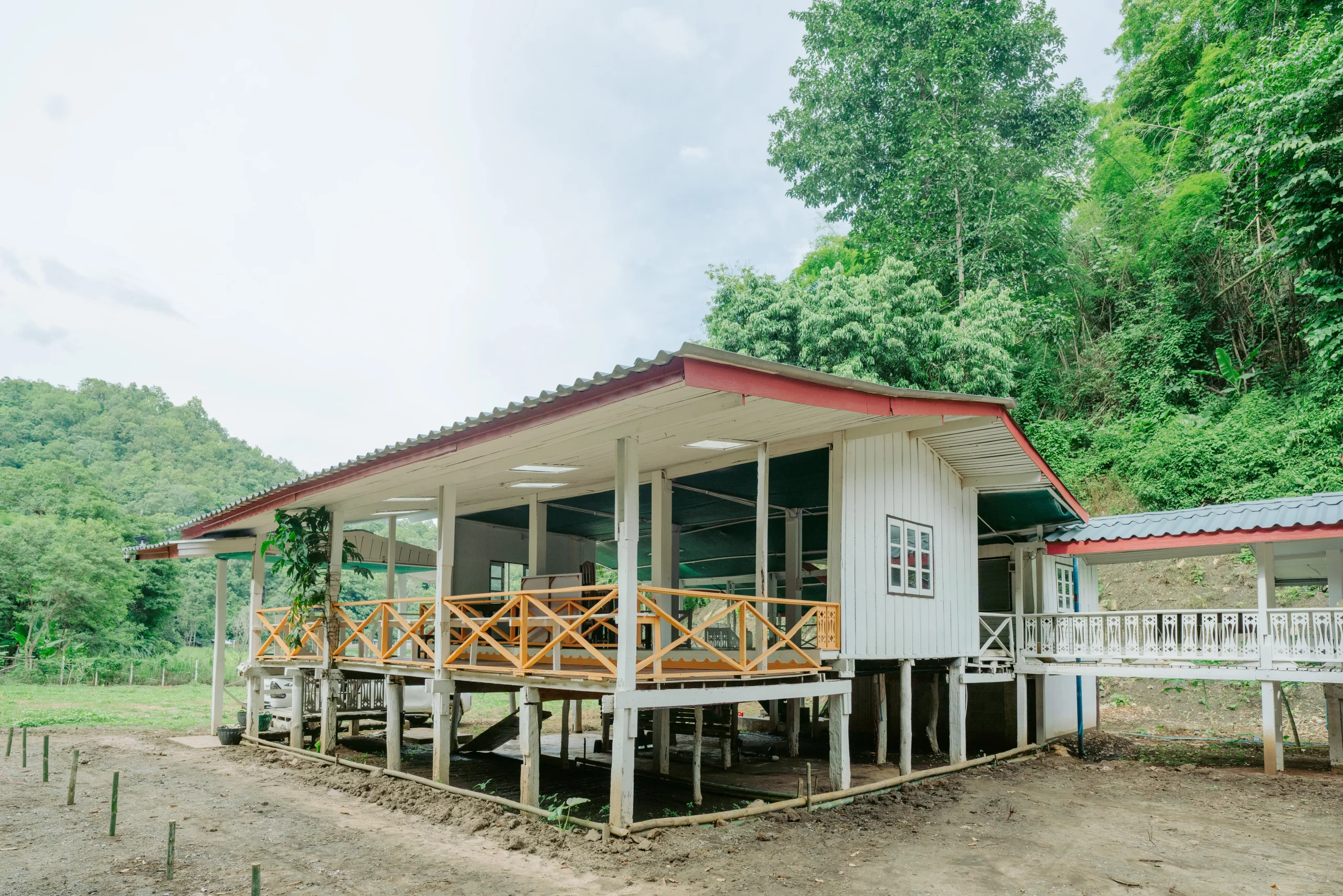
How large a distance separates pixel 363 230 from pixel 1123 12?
264ft

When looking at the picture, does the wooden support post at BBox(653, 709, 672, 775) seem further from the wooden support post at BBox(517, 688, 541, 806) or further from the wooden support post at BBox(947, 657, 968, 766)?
the wooden support post at BBox(947, 657, 968, 766)

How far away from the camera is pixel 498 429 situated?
802cm

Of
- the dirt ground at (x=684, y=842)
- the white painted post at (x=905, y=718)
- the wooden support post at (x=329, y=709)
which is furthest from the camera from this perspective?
the wooden support post at (x=329, y=709)

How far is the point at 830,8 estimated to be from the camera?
31875 millimetres

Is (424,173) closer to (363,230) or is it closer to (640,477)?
(363,230)

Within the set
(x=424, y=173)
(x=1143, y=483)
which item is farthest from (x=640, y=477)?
(x=424, y=173)

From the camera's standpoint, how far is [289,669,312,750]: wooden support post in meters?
12.9

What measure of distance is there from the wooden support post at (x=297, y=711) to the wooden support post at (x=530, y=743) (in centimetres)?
578

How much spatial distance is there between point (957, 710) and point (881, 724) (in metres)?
1.10

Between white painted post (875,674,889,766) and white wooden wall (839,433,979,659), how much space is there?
31.4 inches

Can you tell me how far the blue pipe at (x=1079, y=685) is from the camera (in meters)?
14.0

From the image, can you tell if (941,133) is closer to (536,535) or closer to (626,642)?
(536,535)

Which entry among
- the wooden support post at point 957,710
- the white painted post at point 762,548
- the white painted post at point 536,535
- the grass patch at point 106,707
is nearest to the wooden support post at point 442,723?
the white painted post at point 536,535

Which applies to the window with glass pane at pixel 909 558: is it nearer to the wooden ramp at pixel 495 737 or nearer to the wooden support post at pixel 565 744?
the wooden support post at pixel 565 744
